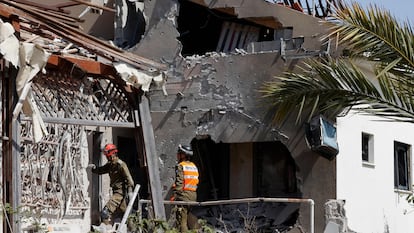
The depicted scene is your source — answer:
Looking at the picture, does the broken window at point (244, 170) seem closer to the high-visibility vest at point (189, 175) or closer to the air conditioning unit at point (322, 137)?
the air conditioning unit at point (322, 137)

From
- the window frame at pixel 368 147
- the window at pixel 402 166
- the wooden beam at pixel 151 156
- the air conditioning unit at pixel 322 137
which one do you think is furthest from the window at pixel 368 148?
the wooden beam at pixel 151 156

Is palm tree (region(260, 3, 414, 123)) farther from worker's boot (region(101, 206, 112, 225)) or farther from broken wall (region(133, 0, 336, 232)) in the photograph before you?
worker's boot (region(101, 206, 112, 225))

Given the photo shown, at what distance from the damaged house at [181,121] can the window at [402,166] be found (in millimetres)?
41

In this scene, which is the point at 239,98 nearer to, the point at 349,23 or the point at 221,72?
the point at 221,72

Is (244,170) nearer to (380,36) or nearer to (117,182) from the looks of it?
(117,182)

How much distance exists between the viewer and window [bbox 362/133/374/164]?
17059mm

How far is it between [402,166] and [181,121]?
4744 millimetres

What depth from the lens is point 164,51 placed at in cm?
1752

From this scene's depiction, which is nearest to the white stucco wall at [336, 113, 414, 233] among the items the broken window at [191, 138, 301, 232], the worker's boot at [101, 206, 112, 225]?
the broken window at [191, 138, 301, 232]

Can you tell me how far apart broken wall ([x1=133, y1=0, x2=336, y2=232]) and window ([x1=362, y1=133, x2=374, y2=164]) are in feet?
5.43

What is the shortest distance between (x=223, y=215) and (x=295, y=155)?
83.6 inches

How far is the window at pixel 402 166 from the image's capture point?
1822 cm

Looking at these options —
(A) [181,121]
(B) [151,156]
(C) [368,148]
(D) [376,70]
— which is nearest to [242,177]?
(A) [181,121]

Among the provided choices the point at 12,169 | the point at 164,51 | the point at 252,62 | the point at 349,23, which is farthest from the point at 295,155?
the point at 12,169
